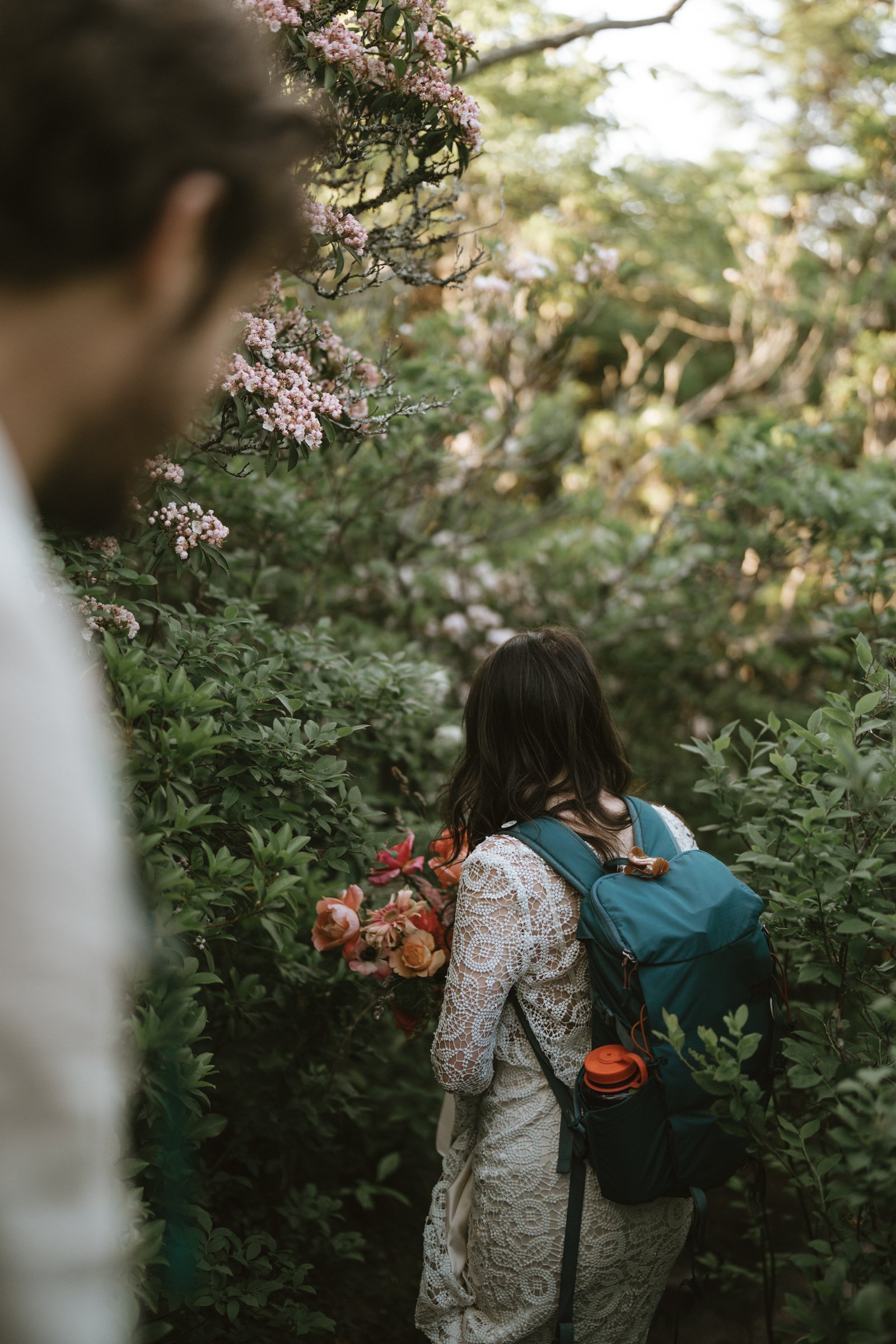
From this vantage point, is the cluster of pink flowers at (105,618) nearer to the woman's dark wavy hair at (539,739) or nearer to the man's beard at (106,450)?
the woman's dark wavy hair at (539,739)

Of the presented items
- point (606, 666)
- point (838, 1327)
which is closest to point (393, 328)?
point (606, 666)

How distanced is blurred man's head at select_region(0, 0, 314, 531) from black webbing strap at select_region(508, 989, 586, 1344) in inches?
66.5

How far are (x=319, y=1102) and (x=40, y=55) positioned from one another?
2.72 m

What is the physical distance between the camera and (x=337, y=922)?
2.27m

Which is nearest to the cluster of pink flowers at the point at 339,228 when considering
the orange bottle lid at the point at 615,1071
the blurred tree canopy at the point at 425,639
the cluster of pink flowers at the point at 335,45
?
the blurred tree canopy at the point at 425,639

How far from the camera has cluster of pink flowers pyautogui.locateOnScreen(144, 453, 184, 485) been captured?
2.29 m

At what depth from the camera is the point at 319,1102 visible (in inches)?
109

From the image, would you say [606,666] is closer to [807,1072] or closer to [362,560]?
[362,560]

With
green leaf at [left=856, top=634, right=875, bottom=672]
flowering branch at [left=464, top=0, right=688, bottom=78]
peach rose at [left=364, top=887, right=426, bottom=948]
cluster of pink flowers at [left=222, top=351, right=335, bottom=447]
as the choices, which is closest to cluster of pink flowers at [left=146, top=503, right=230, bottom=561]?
cluster of pink flowers at [left=222, top=351, right=335, bottom=447]

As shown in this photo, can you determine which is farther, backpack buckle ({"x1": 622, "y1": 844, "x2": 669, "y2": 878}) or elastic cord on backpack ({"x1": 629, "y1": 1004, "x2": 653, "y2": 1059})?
backpack buckle ({"x1": 622, "y1": 844, "x2": 669, "y2": 878})

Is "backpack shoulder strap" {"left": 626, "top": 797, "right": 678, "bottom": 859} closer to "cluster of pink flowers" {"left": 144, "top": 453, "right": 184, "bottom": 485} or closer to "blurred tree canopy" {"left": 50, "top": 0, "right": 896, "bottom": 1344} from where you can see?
"blurred tree canopy" {"left": 50, "top": 0, "right": 896, "bottom": 1344}

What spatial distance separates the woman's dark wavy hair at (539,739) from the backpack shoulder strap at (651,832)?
0.12 feet

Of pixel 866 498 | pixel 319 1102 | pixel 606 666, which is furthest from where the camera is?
pixel 606 666

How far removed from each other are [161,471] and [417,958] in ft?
4.48
